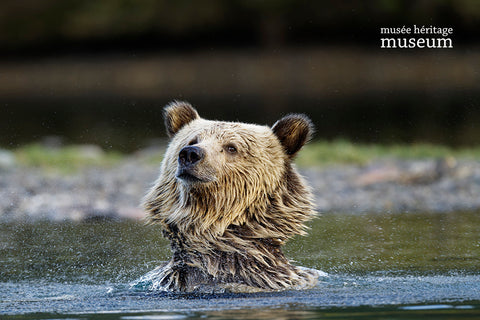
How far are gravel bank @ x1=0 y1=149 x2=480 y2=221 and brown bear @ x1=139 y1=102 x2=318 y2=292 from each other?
177 inches

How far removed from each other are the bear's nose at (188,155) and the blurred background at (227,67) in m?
14.2

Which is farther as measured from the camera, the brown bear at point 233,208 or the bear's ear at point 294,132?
the bear's ear at point 294,132

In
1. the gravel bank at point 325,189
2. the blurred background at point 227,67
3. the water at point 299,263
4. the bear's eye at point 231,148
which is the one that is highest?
the blurred background at point 227,67

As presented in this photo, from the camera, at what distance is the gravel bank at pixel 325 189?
37.4ft

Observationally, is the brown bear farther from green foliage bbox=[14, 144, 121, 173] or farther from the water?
green foliage bbox=[14, 144, 121, 173]

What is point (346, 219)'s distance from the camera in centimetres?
1066

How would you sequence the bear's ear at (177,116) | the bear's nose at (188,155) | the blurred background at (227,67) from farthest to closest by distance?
1. the blurred background at (227,67)
2. the bear's ear at (177,116)
3. the bear's nose at (188,155)

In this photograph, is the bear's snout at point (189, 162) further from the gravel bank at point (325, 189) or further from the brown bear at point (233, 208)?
the gravel bank at point (325, 189)

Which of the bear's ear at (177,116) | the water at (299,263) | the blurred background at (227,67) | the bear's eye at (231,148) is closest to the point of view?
the water at (299,263)

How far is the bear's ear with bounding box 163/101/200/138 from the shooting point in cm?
703

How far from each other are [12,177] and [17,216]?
2608 mm

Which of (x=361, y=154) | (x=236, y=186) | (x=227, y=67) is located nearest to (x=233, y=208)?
(x=236, y=186)

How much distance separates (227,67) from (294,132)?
21.8 metres

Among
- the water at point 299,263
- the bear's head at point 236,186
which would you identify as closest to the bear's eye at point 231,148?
the bear's head at point 236,186
